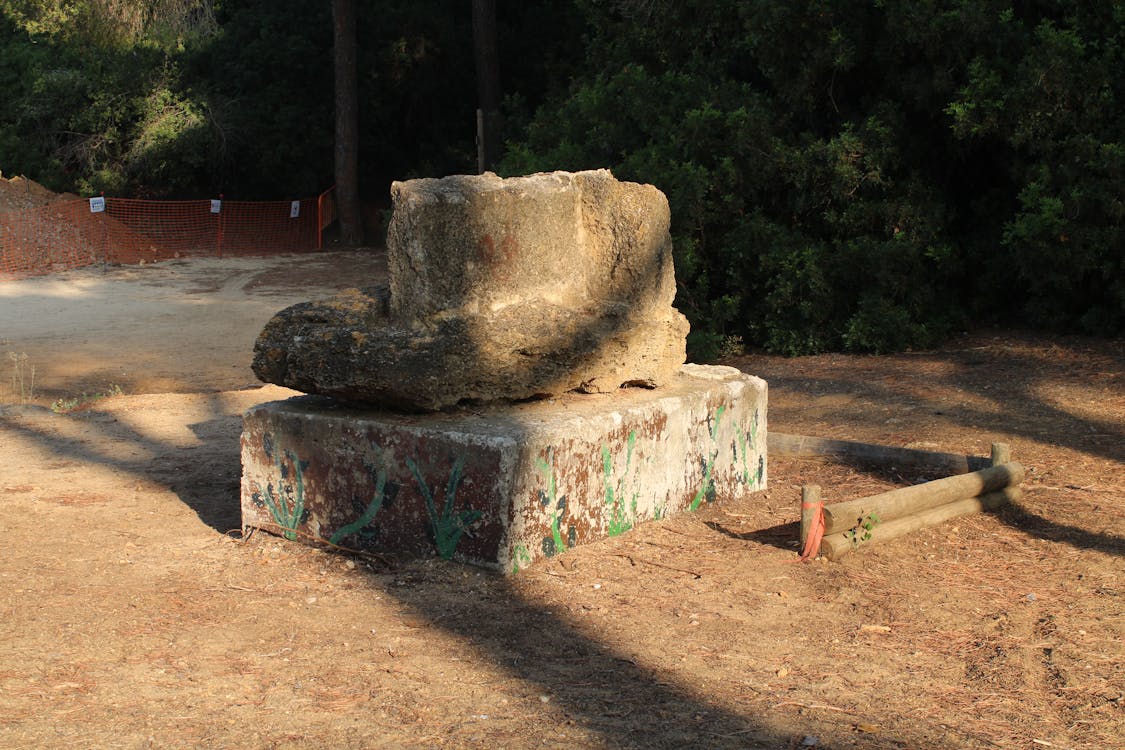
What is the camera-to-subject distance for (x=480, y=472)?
206 inches

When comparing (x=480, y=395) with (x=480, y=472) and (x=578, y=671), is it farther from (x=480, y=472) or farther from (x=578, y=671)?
(x=578, y=671)

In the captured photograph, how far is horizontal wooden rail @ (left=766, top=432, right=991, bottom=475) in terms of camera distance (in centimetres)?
709

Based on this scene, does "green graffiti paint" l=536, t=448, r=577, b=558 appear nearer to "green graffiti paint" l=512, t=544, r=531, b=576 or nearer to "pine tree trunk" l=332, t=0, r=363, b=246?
"green graffiti paint" l=512, t=544, r=531, b=576

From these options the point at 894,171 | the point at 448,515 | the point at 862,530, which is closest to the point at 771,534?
the point at 862,530

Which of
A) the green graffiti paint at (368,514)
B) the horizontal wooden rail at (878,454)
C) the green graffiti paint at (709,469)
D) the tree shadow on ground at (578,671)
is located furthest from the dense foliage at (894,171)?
the tree shadow on ground at (578,671)

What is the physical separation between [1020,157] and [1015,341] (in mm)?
1819

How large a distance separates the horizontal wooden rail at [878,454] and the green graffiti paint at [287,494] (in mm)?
3233

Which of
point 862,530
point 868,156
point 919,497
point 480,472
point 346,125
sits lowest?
point 862,530

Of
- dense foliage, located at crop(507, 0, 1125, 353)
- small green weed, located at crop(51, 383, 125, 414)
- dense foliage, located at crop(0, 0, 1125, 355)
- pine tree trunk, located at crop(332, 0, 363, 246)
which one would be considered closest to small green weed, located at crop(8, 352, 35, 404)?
small green weed, located at crop(51, 383, 125, 414)

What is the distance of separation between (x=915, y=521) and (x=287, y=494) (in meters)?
3.10

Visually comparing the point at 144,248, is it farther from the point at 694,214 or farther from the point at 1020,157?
the point at 1020,157

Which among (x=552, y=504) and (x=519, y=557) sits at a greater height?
(x=552, y=504)

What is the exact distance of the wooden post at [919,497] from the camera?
5.57 meters

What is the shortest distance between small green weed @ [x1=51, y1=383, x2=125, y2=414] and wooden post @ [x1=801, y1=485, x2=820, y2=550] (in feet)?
19.9
